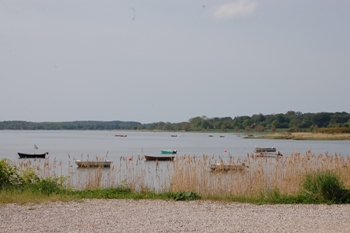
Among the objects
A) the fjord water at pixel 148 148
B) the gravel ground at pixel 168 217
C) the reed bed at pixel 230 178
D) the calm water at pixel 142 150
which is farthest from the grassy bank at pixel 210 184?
the fjord water at pixel 148 148

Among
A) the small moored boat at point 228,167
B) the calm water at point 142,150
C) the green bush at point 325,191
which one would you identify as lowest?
the calm water at point 142,150

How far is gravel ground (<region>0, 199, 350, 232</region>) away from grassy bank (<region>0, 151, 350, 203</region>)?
0.59 metres

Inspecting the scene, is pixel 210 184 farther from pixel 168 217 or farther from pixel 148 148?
pixel 148 148

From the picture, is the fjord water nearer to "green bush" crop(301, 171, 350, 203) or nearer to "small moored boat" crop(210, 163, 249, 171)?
"small moored boat" crop(210, 163, 249, 171)

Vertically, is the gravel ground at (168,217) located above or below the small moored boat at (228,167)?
below

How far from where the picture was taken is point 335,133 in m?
104

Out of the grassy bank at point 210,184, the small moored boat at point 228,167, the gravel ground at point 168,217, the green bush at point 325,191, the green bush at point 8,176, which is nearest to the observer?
the gravel ground at point 168,217

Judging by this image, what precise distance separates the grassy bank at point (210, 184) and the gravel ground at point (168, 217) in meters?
0.59

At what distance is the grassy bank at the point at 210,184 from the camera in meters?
12.0

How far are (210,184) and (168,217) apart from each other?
165 inches

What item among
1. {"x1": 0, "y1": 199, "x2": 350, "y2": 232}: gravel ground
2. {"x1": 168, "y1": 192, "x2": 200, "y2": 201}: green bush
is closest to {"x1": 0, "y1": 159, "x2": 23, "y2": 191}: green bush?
{"x1": 0, "y1": 199, "x2": 350, "y2": 232}: gravel ground

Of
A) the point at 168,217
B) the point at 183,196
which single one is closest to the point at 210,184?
the point at 183,196

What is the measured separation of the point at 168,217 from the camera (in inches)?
388

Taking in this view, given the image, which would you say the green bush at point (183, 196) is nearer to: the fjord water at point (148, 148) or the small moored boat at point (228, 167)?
the small moored boat at point (228, 167)
